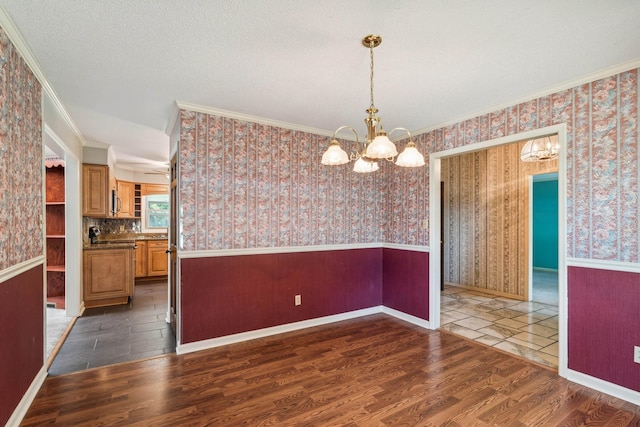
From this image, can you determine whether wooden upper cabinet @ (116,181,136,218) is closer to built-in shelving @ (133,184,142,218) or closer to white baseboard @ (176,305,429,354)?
built-in shelving @ (133,184,142,218)

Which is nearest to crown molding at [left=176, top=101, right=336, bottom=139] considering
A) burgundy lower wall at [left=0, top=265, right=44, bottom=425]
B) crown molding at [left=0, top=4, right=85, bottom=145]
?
crown molding at [left=0, top=4, right=85, bottom=145]

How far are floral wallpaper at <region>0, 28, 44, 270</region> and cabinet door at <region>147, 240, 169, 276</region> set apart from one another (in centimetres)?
437

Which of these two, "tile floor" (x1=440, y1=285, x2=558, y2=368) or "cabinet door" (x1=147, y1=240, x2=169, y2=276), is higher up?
"cabinet door" (x1=147, y1=240, x2=169, y2=276)

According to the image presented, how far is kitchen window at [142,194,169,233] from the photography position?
7.29 metres

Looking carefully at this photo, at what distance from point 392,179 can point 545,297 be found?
3543mm

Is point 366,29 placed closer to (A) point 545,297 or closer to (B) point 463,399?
(B) point 463,399

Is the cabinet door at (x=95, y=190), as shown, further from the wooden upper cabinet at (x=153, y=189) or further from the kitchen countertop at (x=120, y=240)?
the wooden upper cabinet at (x=153, y=189)

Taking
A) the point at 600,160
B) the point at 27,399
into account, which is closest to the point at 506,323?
the point at 600,160

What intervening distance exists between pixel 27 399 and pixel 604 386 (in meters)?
4.18

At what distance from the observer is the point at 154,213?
7.43 meters

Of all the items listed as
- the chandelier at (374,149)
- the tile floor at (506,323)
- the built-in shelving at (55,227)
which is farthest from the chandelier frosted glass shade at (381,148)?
the built-in shelving at (55,227)

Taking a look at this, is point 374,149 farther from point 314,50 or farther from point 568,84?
point 568,84

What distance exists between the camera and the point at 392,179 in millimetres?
4336

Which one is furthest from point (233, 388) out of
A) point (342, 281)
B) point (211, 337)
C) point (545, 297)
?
point (545, 297)
